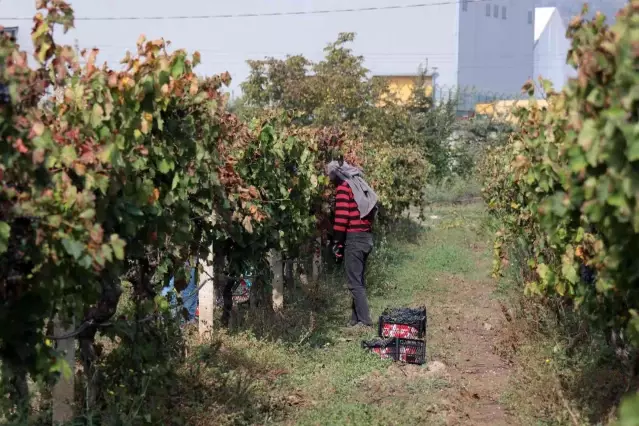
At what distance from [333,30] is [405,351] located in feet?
140

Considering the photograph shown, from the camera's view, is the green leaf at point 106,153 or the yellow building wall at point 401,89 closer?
the green leaf at point 106,153

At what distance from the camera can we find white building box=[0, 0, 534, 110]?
136 ft

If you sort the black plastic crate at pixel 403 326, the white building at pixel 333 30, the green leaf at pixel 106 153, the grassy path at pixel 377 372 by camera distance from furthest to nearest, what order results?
the white building at pixel 333 30
the black plastic crate at pixel 403 326
the grassy path at pixel 377 372
the green leaf at pixel 106 153

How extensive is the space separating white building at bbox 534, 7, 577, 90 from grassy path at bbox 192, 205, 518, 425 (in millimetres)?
55206

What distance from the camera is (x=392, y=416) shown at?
271 inches

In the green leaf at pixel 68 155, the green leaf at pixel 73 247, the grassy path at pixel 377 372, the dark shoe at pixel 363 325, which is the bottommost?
the grassy path at pixel 377 372

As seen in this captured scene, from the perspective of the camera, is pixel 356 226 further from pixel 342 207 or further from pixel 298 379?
pixel 298 379

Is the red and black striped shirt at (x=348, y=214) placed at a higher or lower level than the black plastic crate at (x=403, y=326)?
higher

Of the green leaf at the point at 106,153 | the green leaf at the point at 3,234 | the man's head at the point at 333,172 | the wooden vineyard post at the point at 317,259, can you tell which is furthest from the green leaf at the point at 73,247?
the wooden vineyard post at the point at 317,259

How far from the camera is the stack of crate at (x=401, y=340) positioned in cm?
863

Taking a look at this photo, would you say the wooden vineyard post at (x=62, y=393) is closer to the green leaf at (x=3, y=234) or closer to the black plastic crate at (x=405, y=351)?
the green leaf at (x=3, y=234)

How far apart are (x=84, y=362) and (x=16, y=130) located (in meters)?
2.25

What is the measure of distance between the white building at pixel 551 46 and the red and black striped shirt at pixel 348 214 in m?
57.2

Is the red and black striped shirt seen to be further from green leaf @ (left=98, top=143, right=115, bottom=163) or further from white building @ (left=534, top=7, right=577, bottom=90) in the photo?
white building @ (left=534, top=7, right=577, bottom=90)
